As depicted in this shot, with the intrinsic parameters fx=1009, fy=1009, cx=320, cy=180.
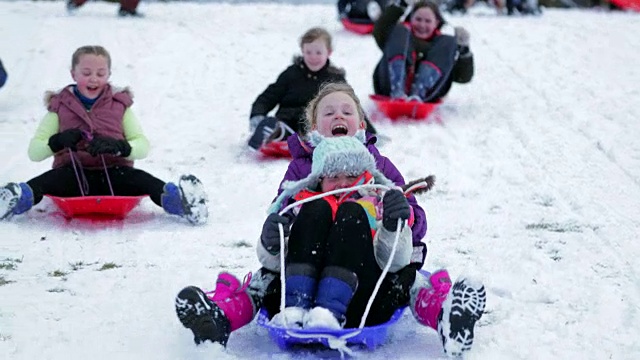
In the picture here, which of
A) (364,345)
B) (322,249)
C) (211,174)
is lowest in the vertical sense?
(211,174)

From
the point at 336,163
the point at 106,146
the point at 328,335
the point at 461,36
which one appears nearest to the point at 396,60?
the point at 461,36

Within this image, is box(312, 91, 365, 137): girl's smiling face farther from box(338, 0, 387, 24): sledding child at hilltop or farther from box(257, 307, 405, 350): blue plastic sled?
box(338, 0, 387, 24): sledding child at hilltop

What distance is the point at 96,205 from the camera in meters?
4.97

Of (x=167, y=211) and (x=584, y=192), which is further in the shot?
(x=584, y=192)

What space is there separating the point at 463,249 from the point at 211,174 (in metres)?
2.07

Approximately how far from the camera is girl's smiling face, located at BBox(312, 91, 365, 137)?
3.76 metres

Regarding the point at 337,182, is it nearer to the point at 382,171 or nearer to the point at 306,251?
the point at 382,171

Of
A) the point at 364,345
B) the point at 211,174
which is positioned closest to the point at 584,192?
the point at 211,174

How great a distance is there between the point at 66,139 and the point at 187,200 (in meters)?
0.67

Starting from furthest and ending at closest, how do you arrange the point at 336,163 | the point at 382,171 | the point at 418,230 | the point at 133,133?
1. the point at 133,133
2. the point at 382,171
3. the point at 418,230
4. the point at 336,163

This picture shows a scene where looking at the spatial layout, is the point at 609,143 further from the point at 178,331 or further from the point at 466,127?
the point at 178,331

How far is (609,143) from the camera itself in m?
6.66

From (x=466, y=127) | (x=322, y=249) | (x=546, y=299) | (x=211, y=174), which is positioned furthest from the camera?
(x=466, y=127)

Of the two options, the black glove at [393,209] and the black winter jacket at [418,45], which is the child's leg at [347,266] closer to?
the black glove at [393,209]
